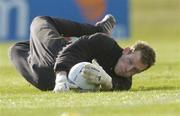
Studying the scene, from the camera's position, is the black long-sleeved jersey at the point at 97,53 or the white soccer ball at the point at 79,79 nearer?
the white soccer ball at the point at 79,79

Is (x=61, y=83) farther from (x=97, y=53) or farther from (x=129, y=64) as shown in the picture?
(x=129, y=64)

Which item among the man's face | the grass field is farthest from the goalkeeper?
the grass field

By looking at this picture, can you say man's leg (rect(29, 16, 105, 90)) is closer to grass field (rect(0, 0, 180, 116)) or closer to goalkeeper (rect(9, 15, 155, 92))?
goalkeeper (rect(9, 15, 155, 92))

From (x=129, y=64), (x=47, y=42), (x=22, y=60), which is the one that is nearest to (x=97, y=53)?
(x=129, y=64)

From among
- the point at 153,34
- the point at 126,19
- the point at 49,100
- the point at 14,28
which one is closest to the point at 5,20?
the point at 14,28

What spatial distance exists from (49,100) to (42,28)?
1.95 meters

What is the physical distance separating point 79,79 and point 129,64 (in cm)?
62

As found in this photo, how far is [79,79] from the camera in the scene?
33.5 feet

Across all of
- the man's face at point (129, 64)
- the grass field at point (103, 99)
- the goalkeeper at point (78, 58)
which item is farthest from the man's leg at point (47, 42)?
the man's face at point (129, 64)

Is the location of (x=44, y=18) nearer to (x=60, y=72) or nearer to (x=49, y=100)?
(x=60, y=72)

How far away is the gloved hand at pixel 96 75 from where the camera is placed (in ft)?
32.9

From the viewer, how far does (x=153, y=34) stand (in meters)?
31.3

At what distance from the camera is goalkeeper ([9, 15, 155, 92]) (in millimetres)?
10242

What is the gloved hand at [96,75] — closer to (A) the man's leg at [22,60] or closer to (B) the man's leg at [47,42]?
(B) the man's leg at [47,42]
